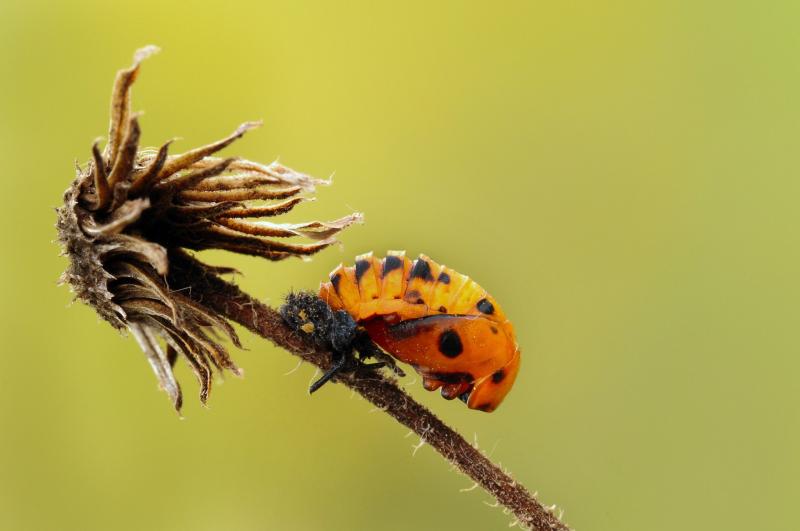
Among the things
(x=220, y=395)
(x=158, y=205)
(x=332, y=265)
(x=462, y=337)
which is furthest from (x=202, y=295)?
(x=220, y=395)

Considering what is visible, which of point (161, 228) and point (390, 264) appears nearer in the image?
point (161, 228)

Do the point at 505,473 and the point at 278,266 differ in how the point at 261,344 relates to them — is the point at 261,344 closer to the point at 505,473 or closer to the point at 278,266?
the point at 278,266

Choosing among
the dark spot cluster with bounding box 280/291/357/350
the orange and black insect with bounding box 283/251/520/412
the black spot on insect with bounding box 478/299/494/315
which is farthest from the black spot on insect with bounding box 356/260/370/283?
the black spot on insect with bounding box 478/299/494/315

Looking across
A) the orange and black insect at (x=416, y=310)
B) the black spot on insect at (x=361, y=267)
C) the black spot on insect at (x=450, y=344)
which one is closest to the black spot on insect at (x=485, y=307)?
the orange and black insect at (x=416, y=310)

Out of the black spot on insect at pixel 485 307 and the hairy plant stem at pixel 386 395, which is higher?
the black spot on insect at pixel 485 307

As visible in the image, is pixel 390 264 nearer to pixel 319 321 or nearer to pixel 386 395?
pixel 319 321

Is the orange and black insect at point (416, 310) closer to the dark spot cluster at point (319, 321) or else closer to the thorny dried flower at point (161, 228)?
the dark spot cluster at point (319, 321)

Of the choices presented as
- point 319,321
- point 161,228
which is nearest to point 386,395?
point 319,321
